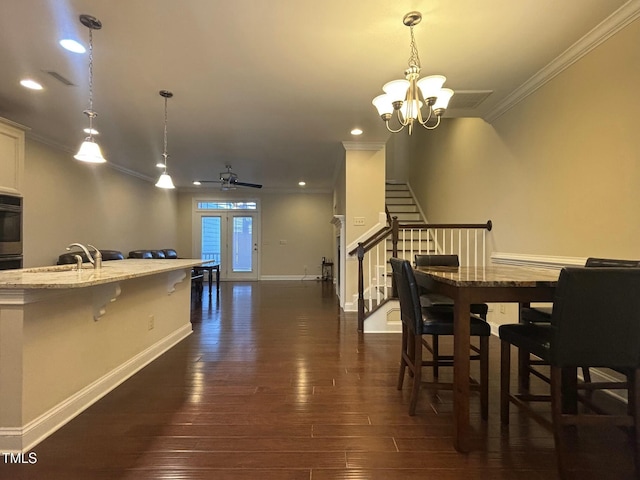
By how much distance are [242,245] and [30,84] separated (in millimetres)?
6540

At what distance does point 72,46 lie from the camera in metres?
2.52

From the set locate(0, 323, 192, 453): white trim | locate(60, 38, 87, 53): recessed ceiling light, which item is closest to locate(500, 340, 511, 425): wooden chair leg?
locate(0, 323, 192, 453): white trim

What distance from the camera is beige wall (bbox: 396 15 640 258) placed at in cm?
226

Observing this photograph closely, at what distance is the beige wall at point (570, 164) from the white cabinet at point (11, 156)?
212 inches

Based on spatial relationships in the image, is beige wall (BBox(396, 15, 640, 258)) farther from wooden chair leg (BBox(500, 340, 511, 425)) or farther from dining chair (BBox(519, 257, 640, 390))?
wooden chair leg (BBox(500, 340, 511, 425))

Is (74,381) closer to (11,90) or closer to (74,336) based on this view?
(74,336)

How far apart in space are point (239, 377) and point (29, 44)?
3052mm

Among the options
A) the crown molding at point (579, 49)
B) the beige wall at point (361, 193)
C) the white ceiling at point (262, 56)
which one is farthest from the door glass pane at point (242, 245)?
the crown molding at point (579, 49)

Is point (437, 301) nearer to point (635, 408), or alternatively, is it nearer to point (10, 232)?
point (635, 408)

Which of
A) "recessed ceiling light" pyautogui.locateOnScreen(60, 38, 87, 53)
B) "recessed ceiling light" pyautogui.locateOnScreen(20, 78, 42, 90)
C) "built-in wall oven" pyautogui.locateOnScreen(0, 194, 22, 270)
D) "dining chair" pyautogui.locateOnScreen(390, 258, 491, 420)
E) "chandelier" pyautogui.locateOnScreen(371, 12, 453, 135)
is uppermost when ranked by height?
"recessed ceiling light" pyautogui.locateOnScreen(20, 78, 42, 90)

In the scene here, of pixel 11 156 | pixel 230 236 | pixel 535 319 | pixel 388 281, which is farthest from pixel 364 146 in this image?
pixel 230 236

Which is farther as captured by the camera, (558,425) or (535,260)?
(535,260)

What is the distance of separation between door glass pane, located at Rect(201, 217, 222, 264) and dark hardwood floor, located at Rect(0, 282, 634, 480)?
6.59 metres

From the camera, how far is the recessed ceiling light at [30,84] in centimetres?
310
